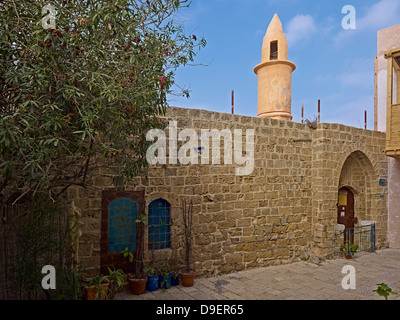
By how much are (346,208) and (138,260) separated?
6.84 metres

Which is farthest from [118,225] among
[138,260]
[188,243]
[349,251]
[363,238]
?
[363,238]

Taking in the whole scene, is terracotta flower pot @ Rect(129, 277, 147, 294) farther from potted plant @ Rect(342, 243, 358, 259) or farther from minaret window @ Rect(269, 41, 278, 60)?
minaret window @ Rect(269, 41, 278, 60)

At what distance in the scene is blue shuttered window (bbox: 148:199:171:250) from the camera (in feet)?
17.8

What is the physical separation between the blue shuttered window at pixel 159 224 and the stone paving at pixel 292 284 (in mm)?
833

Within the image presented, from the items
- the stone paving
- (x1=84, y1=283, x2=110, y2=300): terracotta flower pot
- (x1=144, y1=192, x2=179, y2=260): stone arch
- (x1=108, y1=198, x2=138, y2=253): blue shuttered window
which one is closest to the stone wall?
(x1=144, y1=192, x2=179, y2=260): stone arch

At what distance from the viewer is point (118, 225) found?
5070 millimetres

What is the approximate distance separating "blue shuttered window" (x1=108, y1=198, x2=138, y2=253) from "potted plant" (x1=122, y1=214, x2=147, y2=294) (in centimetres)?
12

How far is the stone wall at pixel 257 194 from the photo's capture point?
548 cm

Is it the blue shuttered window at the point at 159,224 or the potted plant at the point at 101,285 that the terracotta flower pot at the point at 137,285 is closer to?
the potted plant at the point at 101,285

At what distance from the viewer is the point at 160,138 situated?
17.5ft
